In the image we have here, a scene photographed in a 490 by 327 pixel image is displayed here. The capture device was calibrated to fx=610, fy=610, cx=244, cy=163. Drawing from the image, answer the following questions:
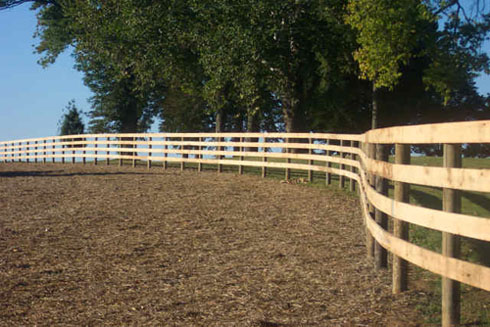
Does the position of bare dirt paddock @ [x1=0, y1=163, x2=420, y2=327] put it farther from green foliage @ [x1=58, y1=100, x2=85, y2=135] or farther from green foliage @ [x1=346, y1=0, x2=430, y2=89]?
green foliage @ [x1=58, y1=100, x2=85, y2=135]

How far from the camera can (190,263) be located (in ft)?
26.3

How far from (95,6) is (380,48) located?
1673 centimetres

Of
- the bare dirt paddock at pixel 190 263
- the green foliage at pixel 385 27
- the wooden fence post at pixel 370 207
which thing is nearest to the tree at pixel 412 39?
the green foliage at pixel 385 27

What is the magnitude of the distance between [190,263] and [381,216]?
8.32 ft

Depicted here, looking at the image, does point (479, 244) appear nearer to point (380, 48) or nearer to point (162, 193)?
point (162, 193)

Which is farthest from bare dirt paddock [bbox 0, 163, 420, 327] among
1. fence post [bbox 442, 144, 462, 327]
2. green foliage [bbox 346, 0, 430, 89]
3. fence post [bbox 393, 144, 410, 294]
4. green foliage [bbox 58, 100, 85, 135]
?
green foliage [bbox 58, 100, 85, 135]

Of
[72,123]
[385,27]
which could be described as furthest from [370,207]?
[72,123]

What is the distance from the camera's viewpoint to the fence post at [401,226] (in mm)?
6387

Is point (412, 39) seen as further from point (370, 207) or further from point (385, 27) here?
point (370, 207)

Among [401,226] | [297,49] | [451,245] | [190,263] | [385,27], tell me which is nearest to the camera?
[451,245]

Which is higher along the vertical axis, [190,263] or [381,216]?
[381,216]

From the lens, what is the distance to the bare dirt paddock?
5.98m

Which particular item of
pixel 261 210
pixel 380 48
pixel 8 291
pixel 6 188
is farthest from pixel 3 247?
pixel 380 48

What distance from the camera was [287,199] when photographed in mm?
14281
